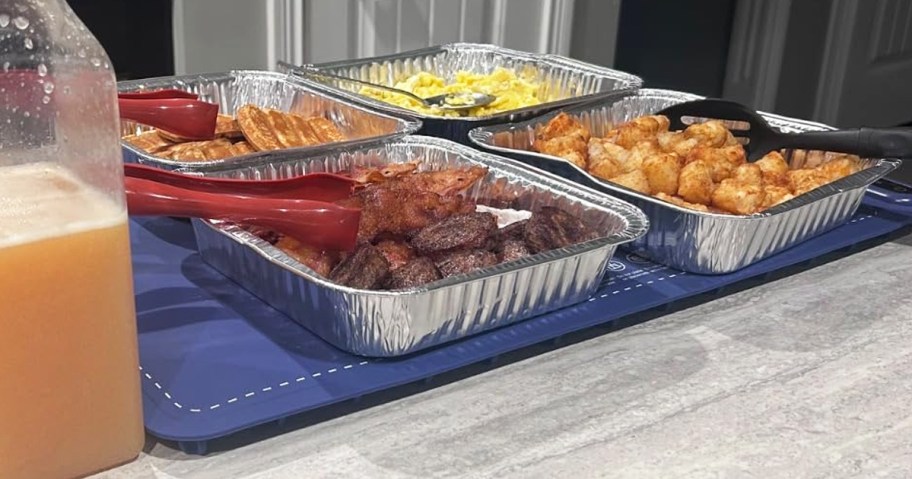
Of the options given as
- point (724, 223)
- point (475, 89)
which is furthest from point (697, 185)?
point (475, 89)

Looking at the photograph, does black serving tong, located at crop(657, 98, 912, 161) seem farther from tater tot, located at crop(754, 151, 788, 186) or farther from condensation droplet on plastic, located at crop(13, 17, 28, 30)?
condensation droplet on plastic, located at crop(13, 17, 28, 30)

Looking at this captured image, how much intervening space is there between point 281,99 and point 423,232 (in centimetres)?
74

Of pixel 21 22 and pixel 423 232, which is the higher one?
pixel 21 22

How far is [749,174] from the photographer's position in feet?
3.89

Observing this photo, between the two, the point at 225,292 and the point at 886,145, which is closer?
the point at 225,292

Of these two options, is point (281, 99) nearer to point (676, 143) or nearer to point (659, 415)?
point (676, 143)

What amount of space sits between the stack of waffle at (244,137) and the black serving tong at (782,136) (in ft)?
1.68

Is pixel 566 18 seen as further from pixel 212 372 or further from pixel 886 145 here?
pixel 212 372

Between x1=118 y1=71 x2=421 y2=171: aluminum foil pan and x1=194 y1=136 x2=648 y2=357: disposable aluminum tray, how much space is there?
1.21ft

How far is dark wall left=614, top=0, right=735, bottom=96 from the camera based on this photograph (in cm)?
298

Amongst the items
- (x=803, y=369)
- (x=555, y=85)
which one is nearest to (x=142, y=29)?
(x=555, y=85)

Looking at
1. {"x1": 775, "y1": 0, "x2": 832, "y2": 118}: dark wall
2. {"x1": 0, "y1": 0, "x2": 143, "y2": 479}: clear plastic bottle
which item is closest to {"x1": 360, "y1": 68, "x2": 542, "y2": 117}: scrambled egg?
{"x1": 0, "y1": 0, "x2": 143, "y2": 479}: clear plastic bottle

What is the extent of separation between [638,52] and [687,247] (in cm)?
208

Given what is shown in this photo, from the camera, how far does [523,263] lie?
90cm
